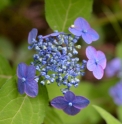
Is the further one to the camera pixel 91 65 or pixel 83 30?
pixel 83 30

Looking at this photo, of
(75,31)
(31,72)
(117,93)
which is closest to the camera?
(31,72)

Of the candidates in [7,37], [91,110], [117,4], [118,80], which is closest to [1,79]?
[91,110]

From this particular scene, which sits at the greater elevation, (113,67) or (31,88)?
(113,67)

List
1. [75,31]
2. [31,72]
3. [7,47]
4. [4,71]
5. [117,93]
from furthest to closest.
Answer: [7,47] → [117,93] → [4,71] → [75,31] → [31,72]

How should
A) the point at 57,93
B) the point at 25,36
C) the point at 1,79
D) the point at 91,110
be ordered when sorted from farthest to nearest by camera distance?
the point at 25,36 < the point at 91,110 < the point at 57,93 < the point at 1,79

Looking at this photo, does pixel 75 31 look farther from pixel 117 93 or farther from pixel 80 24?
pixel 117 93

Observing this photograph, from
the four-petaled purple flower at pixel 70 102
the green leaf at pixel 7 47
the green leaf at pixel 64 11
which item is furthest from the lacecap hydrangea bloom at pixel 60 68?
the green leaf at pixel 7 47

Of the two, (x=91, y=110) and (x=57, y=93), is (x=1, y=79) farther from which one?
(x=91, y=110)

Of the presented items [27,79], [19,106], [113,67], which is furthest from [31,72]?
[113,67]
